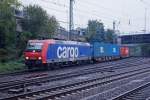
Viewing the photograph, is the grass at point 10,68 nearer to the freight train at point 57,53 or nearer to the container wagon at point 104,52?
the freight train at point 57,53

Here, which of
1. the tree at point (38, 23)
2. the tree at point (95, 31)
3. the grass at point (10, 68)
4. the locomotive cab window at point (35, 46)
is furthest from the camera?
the tree at point (95, 31)

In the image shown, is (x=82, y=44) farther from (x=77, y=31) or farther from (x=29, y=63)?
(x=77, y=31)

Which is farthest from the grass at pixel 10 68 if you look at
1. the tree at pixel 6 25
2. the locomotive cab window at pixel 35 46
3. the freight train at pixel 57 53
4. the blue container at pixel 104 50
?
the blue container at pixel 104 50

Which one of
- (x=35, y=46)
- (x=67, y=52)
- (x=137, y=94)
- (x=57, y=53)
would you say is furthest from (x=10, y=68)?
(x=137, y=94)

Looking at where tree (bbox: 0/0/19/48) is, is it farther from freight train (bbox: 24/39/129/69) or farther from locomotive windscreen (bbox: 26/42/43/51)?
locomotive windscreen (bbox: 26/42/43/51)

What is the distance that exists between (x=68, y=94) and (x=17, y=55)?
25516 millimetres

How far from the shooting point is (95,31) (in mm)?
80125

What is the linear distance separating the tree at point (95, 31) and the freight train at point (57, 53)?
25.6m

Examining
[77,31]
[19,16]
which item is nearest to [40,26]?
[19,16]

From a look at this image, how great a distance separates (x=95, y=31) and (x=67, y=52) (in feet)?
142

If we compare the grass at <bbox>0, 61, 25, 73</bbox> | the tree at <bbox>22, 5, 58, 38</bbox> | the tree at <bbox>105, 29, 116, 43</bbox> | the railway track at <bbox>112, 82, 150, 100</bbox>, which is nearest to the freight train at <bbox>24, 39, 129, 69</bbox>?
the grass at <bbox>0, 61, 25, 73</bbox>

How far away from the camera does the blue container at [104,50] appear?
48.5 m

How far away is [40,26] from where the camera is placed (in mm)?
47406

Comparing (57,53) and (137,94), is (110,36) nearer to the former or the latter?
(57,53)
